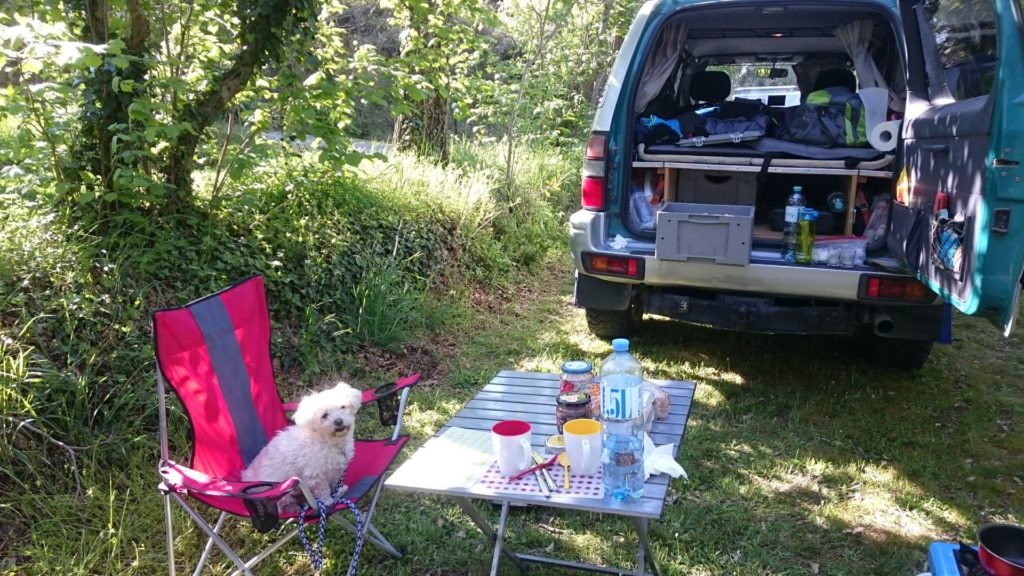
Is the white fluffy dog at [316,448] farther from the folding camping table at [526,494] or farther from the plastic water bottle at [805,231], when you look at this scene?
the plastic water bottle at [805,231]

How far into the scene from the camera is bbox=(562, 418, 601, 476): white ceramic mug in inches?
75.3

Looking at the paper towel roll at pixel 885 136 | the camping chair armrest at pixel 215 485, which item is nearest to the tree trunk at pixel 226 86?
the camping chair armrest at pixel 215 485

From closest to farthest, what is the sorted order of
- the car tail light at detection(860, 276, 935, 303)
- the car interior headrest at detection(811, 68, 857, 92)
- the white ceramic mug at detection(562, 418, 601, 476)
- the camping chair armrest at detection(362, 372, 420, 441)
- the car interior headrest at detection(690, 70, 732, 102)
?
1. the white ceramic mug at detection(562, 418, 601, 476)
2. the camping chair armrest at detection(362, 372, 420, 441)
3. the car tail light at detection(860, 276, 935, 303)
4. the car interior headrest at detection(811, 68, 857, 92)
5. the car interior headrest at detection(690, 70, 732, 102)

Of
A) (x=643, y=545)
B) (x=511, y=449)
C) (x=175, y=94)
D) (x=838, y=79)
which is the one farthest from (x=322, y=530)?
(x=838, y=79)

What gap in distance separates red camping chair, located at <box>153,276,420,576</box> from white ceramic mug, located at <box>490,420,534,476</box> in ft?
1.92

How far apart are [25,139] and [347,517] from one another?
2.25 meters

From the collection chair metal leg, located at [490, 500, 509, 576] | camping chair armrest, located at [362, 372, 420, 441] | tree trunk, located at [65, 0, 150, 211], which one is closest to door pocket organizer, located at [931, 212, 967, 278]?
chair metal leg, located at [490, 500, 509, 576]

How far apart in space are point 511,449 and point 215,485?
35.0 inches

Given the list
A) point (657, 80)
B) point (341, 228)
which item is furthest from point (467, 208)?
point (657, 80)

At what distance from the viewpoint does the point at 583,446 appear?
6.27ft

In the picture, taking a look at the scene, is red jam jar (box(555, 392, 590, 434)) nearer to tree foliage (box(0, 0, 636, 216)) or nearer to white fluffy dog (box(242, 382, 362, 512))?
white fluffy dog (box(242, 382, 362, 512))

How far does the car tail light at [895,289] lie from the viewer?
9.99 feet

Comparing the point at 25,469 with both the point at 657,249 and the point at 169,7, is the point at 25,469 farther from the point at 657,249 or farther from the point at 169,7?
the point at 657,249

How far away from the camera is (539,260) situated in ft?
20.6
